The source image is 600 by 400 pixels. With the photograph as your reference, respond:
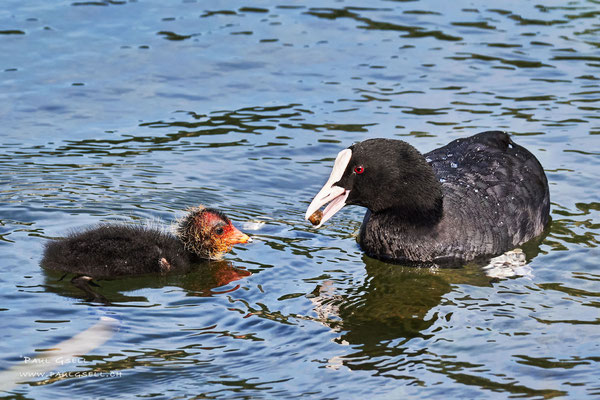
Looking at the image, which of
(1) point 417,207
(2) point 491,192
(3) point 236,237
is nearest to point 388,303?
(1) point 417,207

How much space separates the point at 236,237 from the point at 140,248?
2.38 ft

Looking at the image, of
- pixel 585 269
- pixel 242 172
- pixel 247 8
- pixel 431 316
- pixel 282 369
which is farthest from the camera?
pixel 247 8

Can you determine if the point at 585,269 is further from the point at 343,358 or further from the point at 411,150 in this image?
the point at 343,358

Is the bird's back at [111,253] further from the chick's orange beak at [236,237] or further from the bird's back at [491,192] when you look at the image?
→ the bird's back at [491,192]

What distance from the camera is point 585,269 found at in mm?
7332

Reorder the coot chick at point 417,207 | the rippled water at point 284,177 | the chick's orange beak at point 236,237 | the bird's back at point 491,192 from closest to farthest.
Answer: the rippled water at point 284,177
the chick's orange beak at point 236,237
the coot chick at point 417,207
the bird's back at point 491,192

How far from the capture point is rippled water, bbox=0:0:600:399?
582 centimetres

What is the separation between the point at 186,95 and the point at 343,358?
551 cm

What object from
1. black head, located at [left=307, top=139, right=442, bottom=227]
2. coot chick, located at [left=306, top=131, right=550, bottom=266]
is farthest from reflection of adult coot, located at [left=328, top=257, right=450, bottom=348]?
black head, located at [left=307, top=139, right=442, bottom=227]

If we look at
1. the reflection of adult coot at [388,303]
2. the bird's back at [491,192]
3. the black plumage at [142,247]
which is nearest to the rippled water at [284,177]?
the reflection of adult coot at [388,303]

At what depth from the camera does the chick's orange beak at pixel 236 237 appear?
7402mm

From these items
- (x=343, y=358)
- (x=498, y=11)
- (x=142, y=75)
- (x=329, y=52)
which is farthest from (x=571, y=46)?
(x=343, y=358)

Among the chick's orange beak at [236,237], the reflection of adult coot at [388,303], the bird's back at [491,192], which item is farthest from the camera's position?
the bird's back at [491,192]

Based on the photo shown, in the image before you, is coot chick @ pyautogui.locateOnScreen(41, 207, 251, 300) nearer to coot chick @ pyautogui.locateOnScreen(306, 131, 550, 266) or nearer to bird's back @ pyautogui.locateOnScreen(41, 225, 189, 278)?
bird's back @ pyautogui.locateOnScreen(41, 225, 189, 278)
